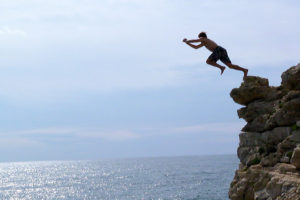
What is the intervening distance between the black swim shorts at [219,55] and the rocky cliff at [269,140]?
1.62 meters

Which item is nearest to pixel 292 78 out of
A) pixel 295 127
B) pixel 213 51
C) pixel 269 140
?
pixel 295 127

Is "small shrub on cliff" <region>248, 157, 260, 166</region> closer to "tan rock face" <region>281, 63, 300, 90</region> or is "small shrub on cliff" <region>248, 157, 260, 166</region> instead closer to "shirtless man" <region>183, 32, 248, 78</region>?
"tan rock face" <region>281, 63, 300, 90</region>

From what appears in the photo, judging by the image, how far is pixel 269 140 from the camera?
1825 centimetres

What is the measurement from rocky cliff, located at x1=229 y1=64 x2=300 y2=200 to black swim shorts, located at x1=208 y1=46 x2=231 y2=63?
1.62 metres

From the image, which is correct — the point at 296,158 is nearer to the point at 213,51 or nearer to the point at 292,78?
the point at 292,78

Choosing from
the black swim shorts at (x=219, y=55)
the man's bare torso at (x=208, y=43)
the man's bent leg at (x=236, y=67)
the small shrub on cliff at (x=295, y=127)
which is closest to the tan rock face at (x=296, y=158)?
the small shrub on cliff at (x=295, y=127)

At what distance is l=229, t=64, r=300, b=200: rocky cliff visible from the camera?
51.6 ft

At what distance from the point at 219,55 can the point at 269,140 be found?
176 inches

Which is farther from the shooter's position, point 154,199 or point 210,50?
point 154,199

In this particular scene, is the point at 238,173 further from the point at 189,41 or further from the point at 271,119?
the point at 189,41

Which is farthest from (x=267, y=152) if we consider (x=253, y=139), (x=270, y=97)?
(x=270, y=97)

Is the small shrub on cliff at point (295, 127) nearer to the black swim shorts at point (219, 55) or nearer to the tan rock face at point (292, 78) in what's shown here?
the tan rock face at point (292, 78)

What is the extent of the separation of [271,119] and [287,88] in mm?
1778

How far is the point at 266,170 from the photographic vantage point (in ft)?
56.0
